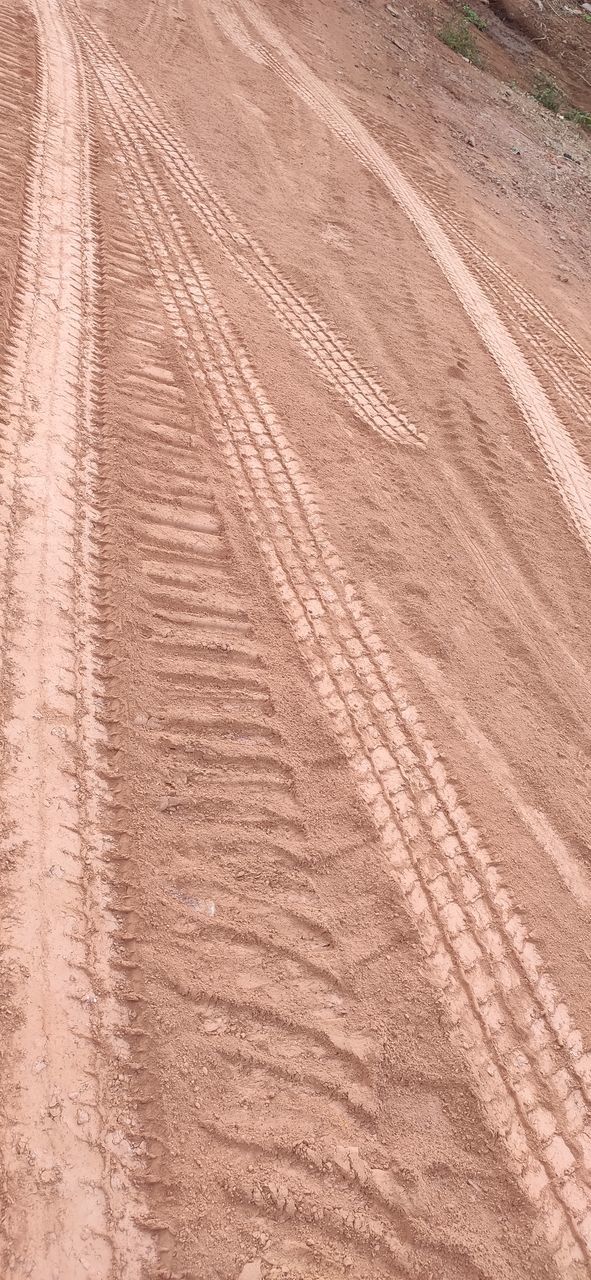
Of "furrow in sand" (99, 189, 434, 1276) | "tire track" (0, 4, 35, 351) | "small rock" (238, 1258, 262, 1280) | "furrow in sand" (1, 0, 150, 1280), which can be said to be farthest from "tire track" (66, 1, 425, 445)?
"small rock" (238, 1258, 262, 1280)

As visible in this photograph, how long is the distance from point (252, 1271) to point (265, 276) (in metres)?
5.69

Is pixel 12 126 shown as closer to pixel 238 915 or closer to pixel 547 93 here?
pixel 238 915

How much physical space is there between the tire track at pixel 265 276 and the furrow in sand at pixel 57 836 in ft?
4.95

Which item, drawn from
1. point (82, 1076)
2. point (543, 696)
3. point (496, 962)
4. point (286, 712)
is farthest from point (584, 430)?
point (82, 1076)

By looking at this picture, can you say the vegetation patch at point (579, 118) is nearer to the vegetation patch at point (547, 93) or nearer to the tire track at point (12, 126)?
the vegetation patch at point (547, 93)

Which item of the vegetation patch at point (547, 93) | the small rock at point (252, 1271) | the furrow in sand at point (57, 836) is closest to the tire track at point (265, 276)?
the furrow in sand at point (57, 836)

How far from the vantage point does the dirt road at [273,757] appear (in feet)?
7.53

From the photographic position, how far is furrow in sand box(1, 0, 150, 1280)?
2059 mm

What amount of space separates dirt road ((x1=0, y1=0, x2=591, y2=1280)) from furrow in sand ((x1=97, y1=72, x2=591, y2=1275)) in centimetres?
1

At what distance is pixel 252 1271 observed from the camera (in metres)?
2.12

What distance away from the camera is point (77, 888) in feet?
8.40

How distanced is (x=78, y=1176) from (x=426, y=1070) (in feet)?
3.73

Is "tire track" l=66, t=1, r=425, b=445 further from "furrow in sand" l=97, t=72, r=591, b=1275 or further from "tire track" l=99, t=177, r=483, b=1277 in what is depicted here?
"tire track" l=99, t=177, r=483, b=1277

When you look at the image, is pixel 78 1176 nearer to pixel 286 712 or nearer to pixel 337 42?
pixel 286 712
